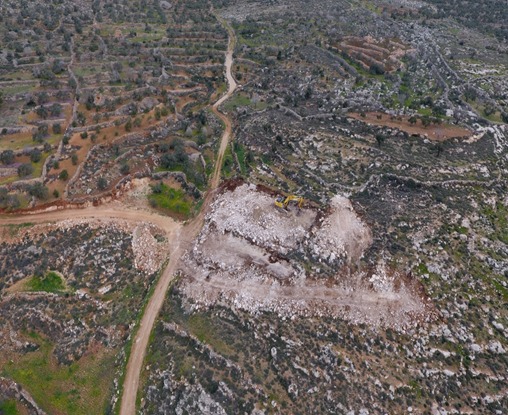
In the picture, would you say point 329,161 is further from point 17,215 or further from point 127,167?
point 17,215

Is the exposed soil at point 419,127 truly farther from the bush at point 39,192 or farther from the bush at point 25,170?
the bush at point 25,170

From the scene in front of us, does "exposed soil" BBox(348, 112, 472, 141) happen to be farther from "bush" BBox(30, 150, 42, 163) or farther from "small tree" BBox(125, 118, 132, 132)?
"bush" BBox(30, 150, 42, 163)

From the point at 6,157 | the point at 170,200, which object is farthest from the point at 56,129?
the point at 170,200

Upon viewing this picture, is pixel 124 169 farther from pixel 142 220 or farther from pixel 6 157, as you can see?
pixel 6 157

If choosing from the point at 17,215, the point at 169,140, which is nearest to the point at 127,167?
the point at 169,140

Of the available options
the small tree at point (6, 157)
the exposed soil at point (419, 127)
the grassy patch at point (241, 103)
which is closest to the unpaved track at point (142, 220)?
the small tree at point (6, 157)

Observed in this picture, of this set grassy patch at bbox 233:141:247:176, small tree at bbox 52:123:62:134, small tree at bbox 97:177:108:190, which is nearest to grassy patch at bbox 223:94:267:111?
grassy patch at bbox 233:141:247:176
